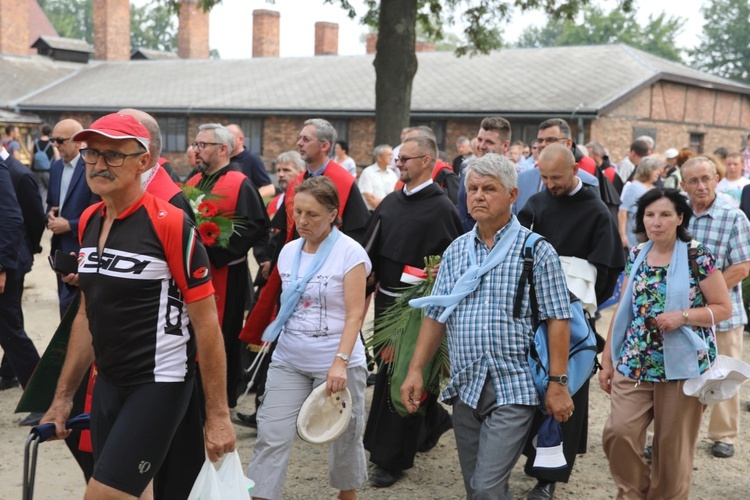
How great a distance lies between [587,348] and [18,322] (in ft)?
15.2

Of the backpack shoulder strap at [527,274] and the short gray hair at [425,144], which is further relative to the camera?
the short gray hair at [425,144]

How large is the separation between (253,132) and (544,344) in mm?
26847

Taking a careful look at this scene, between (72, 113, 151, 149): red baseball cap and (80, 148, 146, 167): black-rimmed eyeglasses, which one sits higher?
(72, 113, 151, 149): red baseball cap

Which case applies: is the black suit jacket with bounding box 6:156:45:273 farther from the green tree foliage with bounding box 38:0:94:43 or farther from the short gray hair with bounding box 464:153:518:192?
the green tree foliage with bounding box 38:0:94:43

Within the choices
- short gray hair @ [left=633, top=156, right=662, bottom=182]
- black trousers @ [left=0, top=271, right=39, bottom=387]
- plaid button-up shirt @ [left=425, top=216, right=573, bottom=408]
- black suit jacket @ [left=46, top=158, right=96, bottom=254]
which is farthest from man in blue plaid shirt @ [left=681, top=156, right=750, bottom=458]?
black trousers @ [left=0, top=271, right=39, bottom=387]

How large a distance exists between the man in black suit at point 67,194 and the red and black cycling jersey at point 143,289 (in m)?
3.01

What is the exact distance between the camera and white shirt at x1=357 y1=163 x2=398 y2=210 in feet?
40.9

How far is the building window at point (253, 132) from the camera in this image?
96.8 feet

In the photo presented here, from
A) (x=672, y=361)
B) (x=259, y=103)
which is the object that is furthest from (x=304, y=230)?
(x=259, y=103)

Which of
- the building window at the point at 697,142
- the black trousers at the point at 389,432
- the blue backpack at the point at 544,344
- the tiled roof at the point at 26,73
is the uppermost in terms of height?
the tiled roof at the point at 26,73

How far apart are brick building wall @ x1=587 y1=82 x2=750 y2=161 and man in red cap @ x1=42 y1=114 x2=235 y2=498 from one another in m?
A: 21.0

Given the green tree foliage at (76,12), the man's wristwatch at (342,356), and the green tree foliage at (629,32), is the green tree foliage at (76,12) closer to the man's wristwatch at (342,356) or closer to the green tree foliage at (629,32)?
the green tree foliage at (629,32)

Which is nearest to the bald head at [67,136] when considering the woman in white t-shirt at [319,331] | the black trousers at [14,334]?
the black trousers at [14,334]

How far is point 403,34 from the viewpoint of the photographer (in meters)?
14.3
